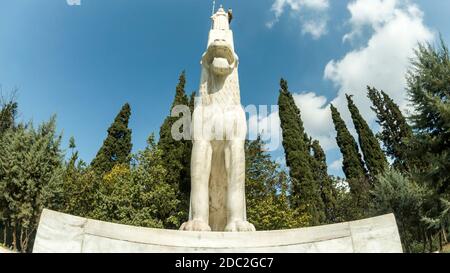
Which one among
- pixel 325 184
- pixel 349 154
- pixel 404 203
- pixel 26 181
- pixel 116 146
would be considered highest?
pixel 116 146

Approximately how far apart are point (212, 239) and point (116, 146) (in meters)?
23.3

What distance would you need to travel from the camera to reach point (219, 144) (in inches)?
169

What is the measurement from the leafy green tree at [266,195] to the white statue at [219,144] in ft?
38.0

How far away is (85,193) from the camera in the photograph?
17406 mm

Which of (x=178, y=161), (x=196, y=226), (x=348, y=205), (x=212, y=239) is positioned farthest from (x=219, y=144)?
(x=348, y=205)

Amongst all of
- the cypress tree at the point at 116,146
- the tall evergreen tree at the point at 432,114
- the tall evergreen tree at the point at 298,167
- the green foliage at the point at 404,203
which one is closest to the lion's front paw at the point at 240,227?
the tall evergreen tree at the point at 432,114

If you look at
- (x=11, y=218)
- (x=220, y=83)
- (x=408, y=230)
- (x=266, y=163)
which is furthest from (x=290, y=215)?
(x=220, y=83)

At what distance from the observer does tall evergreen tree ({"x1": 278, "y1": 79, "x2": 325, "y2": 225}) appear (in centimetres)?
1928

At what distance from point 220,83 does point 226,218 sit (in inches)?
69.7

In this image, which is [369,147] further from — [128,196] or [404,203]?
[128,196]

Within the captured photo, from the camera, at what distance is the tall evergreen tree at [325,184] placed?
83.9ft

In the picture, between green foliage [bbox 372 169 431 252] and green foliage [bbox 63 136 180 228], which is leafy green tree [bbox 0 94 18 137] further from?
green foliage [bbox 372 169 431 252]

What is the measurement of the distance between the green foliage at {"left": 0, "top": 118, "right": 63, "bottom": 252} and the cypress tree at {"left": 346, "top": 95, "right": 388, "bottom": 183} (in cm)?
1991
